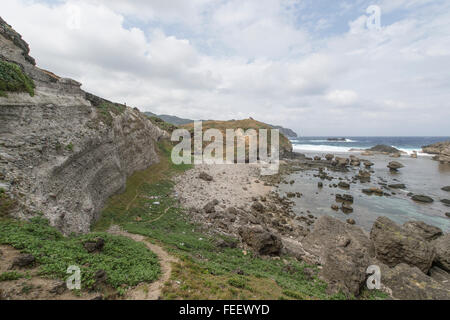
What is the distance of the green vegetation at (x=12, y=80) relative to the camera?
14.2 meters

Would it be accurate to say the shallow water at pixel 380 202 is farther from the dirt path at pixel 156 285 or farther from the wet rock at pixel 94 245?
the wet rock at pixel 94 245

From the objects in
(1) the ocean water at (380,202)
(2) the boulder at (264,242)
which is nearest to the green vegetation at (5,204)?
(2) the boulder at (264,242)

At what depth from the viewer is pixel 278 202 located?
100 ft

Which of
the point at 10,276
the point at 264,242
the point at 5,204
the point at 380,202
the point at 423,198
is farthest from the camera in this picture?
the point at 423,198

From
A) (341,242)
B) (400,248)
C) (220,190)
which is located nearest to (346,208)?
(400,248)

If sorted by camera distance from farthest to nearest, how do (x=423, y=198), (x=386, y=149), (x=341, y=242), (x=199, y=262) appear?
(x=386, y=149)
(x=423, y=198)
(x=341, y=242)
(x=199, y=262)

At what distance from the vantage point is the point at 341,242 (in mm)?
14234

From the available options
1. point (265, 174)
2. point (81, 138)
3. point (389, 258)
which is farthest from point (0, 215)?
point (265, 174)

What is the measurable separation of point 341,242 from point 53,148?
24.8m

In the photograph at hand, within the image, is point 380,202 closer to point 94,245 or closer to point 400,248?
point 400,248

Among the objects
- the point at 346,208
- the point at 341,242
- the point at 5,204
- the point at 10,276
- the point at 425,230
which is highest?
the point at 5,204
